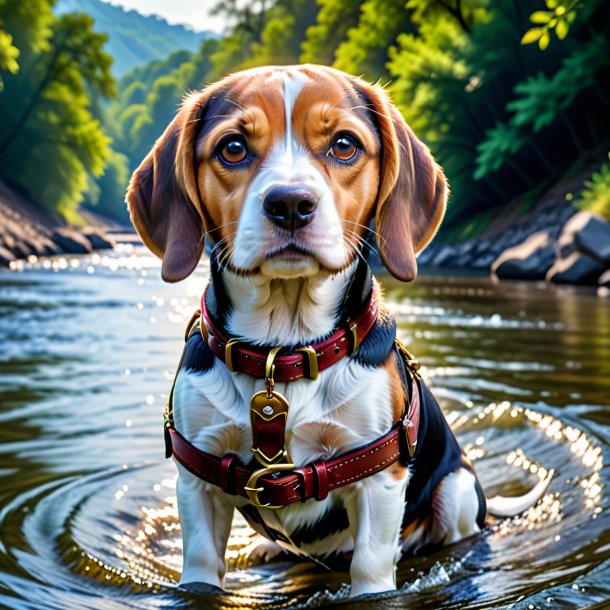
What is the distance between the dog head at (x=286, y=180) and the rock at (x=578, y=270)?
15.6 m

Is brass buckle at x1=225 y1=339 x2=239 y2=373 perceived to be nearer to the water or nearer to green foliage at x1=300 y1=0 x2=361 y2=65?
the water

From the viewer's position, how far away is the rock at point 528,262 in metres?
21.5

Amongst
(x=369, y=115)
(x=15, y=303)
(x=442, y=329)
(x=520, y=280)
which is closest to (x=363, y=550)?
(x=369, y=115)

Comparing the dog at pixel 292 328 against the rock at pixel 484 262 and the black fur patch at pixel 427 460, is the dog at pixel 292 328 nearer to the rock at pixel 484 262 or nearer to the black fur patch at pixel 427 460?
the black fur patch at pixel 427 460

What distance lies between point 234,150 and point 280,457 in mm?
1035

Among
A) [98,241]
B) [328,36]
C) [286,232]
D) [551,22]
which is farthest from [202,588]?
[328,36]

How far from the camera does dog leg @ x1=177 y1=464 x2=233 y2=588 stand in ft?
10.9

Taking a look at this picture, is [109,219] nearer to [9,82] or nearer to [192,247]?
[9,82]

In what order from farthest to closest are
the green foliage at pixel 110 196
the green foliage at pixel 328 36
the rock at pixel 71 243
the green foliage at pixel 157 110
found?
the green foliage at pixel 157 110 → the green foliage at pixel 110 196 → the green foliage at pixel 328 36 → the rock at pixel 71 243

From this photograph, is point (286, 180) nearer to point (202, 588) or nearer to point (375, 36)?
point (202, 588)

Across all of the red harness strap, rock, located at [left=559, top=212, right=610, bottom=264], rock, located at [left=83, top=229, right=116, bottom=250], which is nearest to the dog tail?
the red harness strap

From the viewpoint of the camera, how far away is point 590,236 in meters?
18.8

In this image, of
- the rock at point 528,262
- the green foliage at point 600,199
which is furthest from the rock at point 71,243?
the green foliage at point 600,199

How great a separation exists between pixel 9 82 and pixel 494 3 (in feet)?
76.4
